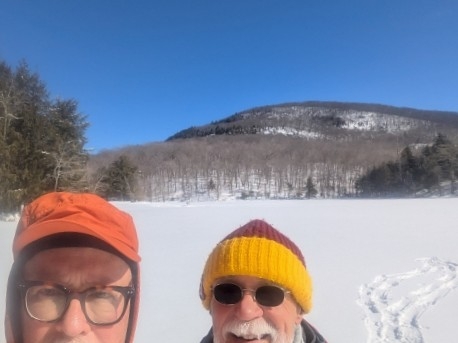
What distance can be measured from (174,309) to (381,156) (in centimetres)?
9534

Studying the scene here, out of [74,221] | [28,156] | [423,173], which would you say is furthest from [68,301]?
[423,173]

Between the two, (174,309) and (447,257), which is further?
(447,257)

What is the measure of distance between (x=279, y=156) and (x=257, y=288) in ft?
330

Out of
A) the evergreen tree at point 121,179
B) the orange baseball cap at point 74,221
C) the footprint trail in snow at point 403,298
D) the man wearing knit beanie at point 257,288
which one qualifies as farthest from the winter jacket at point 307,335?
the evergreen tree at point 121,179

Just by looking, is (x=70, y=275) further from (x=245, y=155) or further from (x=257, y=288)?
(x=245, y=155)

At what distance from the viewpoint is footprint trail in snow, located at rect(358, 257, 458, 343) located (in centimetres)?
456

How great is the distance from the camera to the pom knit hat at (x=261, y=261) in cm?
144

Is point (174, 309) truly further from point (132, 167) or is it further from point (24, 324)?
point (132, 167)

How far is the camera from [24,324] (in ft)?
3.86

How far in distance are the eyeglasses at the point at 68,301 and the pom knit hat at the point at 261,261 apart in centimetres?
42

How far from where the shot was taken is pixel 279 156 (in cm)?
10075

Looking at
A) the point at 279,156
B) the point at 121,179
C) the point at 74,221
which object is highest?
the point at 279,156

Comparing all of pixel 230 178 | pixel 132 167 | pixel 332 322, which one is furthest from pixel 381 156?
pixel 332 322

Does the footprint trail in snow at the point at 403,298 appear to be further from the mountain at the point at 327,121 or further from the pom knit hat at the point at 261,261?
the mountain at the point at 327,121
